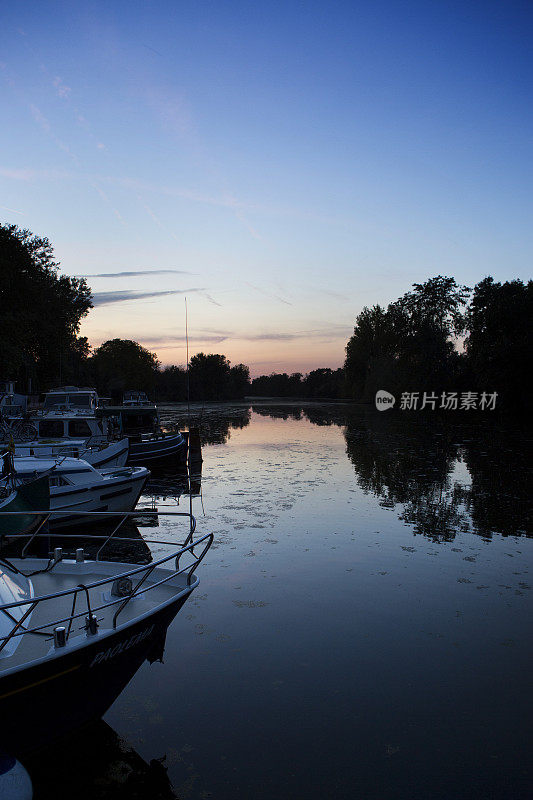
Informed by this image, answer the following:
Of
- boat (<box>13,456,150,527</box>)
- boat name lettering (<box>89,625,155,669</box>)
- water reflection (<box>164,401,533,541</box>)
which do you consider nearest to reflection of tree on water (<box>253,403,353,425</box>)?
water reflection (<box>164,401,533,541</box>)

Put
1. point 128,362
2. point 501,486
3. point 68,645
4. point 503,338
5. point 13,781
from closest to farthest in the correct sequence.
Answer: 1. point 13,781
2. point 68,645
3. point 501,486
4. point 503,338
5. point 128,362

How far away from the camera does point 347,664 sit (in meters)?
7.11

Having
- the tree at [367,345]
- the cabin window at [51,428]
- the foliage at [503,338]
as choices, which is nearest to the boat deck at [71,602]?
the cabin window at [51,428]

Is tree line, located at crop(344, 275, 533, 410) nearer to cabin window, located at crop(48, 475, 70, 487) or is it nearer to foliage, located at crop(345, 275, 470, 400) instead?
foliage, located at crop(345, 275, 470, 400)

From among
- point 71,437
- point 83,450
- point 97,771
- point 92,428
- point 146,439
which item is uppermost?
point 92,428

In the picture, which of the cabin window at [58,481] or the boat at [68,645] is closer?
the boat at [68,645]

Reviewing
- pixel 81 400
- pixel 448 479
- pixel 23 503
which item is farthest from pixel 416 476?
pixel 81 400

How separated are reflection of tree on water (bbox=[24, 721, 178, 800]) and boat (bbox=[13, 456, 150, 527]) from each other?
27.9ft

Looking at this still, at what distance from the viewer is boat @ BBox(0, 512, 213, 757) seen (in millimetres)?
4926

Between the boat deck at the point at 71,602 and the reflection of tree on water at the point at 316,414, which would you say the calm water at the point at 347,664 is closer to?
the boat deck at the point at 71,602

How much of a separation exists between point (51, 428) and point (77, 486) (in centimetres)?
819

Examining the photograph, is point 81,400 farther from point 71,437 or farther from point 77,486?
point 77,486

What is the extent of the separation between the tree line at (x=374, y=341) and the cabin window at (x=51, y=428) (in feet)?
25.7

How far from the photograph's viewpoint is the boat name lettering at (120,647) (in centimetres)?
540
